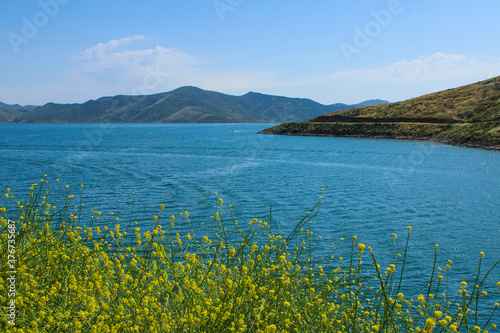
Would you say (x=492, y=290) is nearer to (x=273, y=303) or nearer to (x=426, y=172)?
(x=273, y=303)

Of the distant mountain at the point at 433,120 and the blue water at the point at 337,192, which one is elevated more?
the distant mountain at the point at 433,120

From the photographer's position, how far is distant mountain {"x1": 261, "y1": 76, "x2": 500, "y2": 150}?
289ft

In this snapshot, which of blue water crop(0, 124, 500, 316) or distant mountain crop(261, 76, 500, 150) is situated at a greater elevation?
distant mountain crop(261, 76, 500, 150)

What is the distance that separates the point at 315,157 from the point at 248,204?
4193cm

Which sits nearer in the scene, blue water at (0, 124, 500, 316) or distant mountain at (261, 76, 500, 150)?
blue water at (0, 124, 500, 316)

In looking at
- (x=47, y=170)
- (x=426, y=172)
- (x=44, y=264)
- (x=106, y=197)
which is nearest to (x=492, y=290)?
(x=44, y=264)

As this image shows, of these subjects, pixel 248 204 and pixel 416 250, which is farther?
pixel 248 204

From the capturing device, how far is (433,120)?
114m

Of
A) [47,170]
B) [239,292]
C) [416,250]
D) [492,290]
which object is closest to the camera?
[239,292]

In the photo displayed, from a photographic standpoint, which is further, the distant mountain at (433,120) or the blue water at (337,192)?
the distant mountain at (433,120)

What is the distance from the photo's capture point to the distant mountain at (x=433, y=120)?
8794 centimetres

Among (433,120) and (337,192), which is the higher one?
(433,120)

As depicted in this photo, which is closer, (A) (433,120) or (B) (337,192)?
(B) (337,192)

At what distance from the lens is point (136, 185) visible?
39.5 metres
